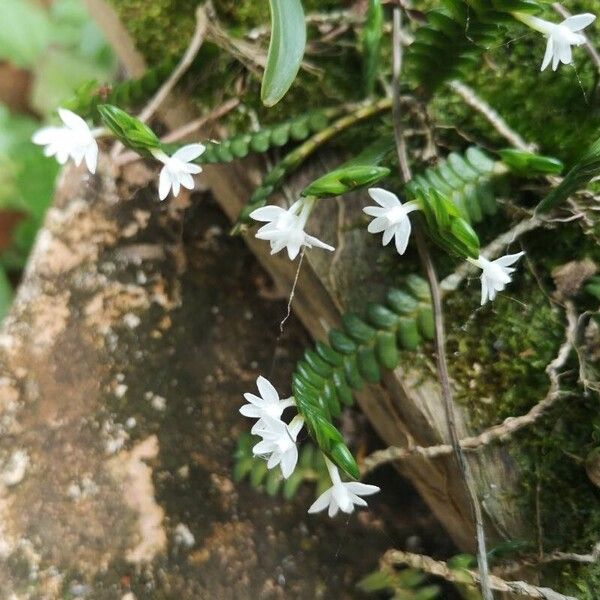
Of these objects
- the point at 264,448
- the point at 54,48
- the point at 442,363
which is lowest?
the point at 442,363

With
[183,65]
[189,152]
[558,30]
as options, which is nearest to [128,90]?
[183,65]

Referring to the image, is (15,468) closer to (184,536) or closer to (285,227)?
(184,536)

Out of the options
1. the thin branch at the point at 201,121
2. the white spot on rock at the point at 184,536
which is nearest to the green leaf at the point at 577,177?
the thin branch at the point at 201,121

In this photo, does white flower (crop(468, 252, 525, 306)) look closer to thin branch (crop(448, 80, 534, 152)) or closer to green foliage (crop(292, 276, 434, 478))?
green foliage (crop(292, 276, 434, 478))

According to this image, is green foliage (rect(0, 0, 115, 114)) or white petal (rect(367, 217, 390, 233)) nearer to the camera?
white petal (rect(367, 217, 390, 233))

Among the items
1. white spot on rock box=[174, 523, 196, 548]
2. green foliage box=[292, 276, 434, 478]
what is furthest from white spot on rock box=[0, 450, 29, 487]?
green foliage box=[292, 276, 434, 478]

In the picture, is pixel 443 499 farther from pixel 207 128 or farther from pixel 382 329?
pixel 207 128
